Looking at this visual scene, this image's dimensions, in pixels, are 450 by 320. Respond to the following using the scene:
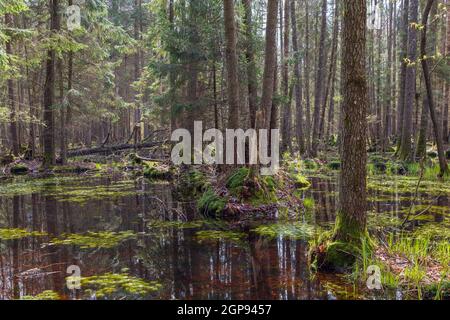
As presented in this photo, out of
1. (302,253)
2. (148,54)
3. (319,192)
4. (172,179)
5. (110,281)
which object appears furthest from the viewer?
(148,54)

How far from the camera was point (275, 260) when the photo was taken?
20.4 feet

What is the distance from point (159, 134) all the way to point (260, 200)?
68.8 feet

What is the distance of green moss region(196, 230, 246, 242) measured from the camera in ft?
24.7

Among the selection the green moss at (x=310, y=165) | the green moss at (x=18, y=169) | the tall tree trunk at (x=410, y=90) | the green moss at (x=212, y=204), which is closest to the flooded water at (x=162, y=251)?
the green moss at (x=212, y=204)

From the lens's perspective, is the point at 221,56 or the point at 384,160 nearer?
the point at 221,56

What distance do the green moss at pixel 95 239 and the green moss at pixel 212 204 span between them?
2.42 metres

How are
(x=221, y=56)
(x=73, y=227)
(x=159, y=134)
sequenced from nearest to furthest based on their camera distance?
(x=73, y=227), (x=221, y=56), (x=159, y=134)

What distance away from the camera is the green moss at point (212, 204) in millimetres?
9734

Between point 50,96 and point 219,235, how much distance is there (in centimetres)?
1517

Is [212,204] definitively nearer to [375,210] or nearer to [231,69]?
[231,69]

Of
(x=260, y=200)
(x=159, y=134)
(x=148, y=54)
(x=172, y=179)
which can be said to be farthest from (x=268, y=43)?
(x=148, y=54)

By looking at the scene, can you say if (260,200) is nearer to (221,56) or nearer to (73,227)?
(73,227)

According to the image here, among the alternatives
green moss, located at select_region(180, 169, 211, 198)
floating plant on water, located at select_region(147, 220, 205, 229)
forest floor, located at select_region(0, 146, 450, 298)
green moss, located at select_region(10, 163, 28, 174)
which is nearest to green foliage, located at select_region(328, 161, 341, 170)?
forest floor, located at select_region(0, 146, 450, 298)

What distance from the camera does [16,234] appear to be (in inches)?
315
